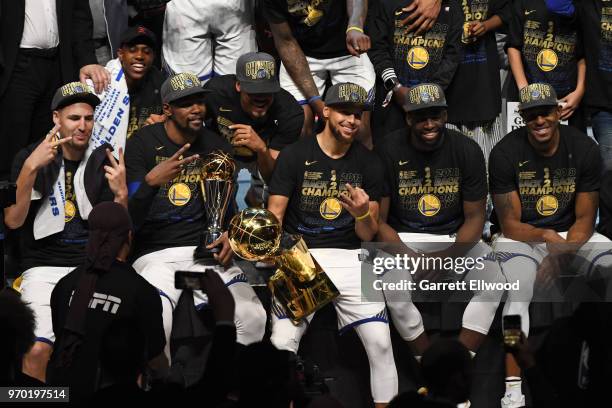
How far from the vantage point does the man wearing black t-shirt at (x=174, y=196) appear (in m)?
7.75

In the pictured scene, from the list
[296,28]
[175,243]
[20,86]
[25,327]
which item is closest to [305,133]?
[296,28]

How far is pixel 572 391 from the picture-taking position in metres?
5.51

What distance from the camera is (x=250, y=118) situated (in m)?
8.62

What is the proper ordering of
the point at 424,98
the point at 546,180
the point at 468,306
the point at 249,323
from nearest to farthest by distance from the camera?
the point at 249,323 < the point at 468,306 < the point at 424,98 < the point at 546,180

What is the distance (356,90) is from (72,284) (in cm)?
261

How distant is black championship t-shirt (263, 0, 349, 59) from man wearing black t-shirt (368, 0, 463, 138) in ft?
0.82

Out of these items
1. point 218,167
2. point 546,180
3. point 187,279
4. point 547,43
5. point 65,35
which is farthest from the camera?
point 547,43

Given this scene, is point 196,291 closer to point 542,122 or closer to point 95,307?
point 95,307

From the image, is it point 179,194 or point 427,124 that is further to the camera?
point 427,124

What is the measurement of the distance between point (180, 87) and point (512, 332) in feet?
10.8

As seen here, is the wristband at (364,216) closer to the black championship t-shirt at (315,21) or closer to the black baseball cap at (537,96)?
the black baseball cap at (537,96)

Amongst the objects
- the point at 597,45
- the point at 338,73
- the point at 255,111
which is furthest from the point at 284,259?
the point at 597,45

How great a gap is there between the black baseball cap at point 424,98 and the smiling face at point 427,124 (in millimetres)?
34

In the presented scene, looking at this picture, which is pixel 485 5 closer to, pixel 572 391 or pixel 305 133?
pixel 305 133
